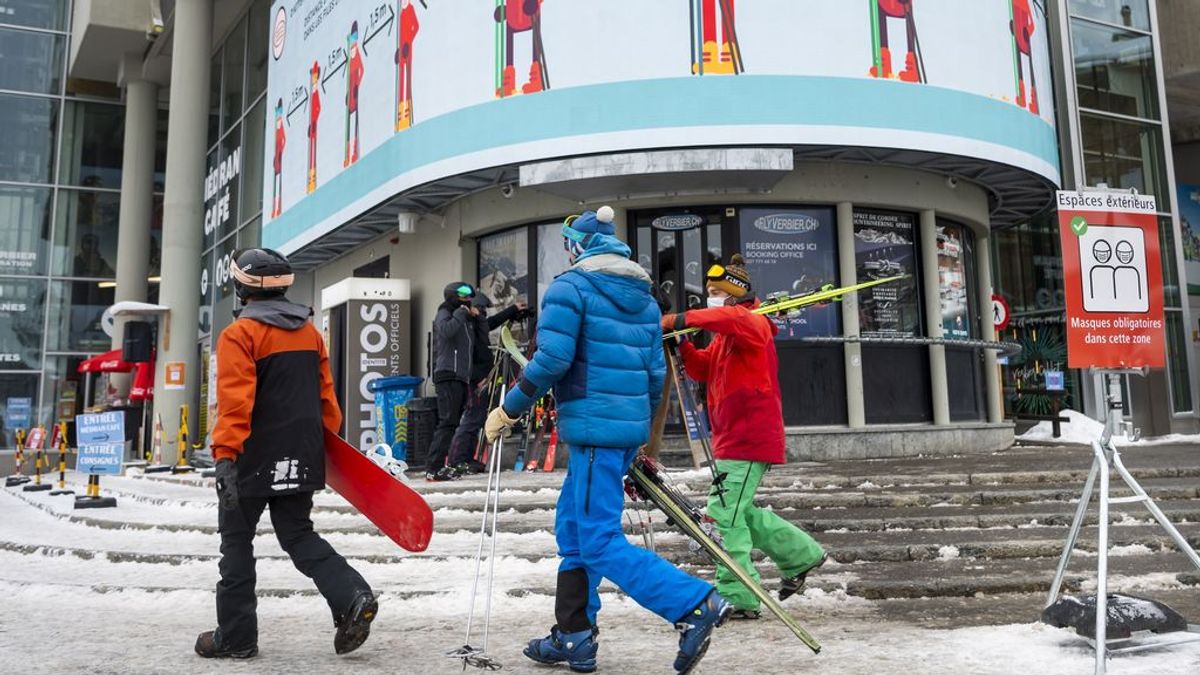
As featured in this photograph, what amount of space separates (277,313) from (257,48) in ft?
62.7

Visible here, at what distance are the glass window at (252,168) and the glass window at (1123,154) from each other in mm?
17171

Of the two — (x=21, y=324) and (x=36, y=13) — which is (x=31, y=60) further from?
(x=21, y=324)

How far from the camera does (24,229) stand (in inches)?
962

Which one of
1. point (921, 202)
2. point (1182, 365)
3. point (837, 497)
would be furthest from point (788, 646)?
point (1182, 365)

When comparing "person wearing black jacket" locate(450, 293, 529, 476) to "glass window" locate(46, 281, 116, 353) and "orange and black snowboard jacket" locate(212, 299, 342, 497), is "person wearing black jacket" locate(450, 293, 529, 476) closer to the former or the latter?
"orange and black snowboard jacket" locate(212, 299, 342, 497)

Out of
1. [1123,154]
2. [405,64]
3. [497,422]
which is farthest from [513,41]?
[1123,154]

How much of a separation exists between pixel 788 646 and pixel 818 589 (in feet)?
3.64

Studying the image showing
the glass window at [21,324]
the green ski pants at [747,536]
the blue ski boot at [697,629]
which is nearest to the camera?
the blue ski boot at [697,629]

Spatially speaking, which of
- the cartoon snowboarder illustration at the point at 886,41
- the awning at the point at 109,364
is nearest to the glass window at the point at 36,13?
the awning at the point at 109,364

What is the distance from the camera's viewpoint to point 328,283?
16734 mm

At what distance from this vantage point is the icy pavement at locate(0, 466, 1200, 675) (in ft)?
12.6

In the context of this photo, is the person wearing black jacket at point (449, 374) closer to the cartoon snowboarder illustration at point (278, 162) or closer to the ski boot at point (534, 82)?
the ski boot at point (534, 82)

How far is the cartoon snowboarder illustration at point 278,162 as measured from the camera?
55.1 ft

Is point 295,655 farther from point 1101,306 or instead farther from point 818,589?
point 1101,306
